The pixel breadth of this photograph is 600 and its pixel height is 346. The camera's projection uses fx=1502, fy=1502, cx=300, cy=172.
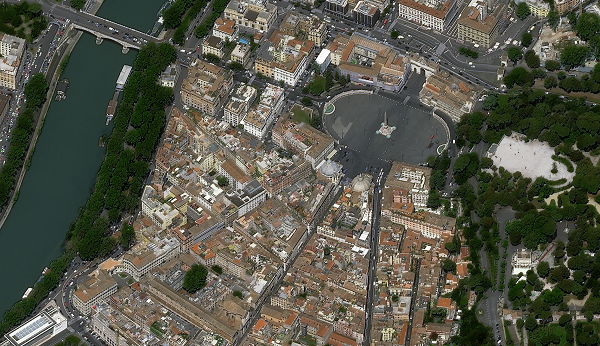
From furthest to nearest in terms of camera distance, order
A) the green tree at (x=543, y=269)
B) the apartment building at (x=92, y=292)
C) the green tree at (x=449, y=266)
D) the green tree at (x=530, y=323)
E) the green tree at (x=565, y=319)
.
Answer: the green tree at (x=449, y=266) → the apartment building at (x=92, y=292) → the green tree at (x=543, y=269) → the green tree at (x=530, y=323) → the green tree at (x=565, y=319)

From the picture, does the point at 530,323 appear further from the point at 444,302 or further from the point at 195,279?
the point at 195,279

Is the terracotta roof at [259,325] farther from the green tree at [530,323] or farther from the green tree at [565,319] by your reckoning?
the green tree at [565,319]

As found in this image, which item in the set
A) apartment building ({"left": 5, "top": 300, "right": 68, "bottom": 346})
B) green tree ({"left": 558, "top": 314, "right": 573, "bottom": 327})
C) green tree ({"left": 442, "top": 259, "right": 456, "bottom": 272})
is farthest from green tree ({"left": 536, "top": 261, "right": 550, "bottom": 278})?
apartment building ({"left": 5, "top": 300, "right": 68, "bottom": 346})

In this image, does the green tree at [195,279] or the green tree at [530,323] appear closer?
the green tree at [530,323]

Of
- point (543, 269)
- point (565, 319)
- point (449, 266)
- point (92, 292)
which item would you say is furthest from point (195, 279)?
point (565, 319)

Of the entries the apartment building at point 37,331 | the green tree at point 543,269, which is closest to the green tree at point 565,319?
the green tree at point 543,269

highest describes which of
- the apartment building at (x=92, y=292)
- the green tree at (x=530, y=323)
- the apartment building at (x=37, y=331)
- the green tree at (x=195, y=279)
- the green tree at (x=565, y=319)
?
the green tree at (x=565, y=319)

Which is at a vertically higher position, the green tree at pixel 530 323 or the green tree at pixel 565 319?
the green tree at pixel 565 319
